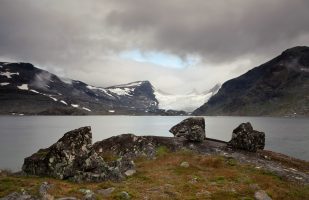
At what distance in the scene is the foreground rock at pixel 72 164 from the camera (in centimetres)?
3266

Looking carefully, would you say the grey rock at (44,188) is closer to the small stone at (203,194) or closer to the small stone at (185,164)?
the small stone at (203,194)

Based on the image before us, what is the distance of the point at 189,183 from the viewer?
31406 millimetres

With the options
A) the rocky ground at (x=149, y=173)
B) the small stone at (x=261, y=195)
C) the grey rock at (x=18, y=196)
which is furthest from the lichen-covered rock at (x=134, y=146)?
the grey rock at (x=18, y=196)

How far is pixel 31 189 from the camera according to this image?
25766mm

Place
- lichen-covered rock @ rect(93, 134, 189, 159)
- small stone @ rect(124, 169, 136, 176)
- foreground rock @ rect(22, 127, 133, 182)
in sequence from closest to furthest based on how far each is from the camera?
foreground rock @ rect(22, 127, 133, 182) → small stone @ rect(124, 169, 136, 176) → lichen-covered rock @ rect(93, 134, 189, 159)

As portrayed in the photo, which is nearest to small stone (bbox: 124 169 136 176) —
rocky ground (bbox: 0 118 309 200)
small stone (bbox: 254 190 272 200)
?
rocky ground (bbox: 0 118 309 200)

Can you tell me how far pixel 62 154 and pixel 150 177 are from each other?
29.7 feet

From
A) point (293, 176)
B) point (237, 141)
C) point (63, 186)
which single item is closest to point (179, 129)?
point (237, 141)

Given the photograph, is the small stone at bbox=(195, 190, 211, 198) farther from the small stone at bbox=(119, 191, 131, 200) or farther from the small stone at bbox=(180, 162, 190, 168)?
the small stone at bbox=(180, 162, 190, 168)

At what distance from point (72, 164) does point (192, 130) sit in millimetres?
22423

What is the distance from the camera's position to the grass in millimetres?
27119

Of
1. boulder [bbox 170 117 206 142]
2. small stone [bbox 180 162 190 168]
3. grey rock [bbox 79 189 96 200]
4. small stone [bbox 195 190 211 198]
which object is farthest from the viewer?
boulder [bbox 170 117 206 142]

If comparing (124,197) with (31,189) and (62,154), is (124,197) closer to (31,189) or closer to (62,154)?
(31,189)

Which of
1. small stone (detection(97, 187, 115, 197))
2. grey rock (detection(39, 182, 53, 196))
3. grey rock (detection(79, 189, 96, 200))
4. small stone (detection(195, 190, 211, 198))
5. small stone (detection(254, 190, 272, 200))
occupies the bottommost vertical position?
small stone (detection(254, 190, 272, 200))
